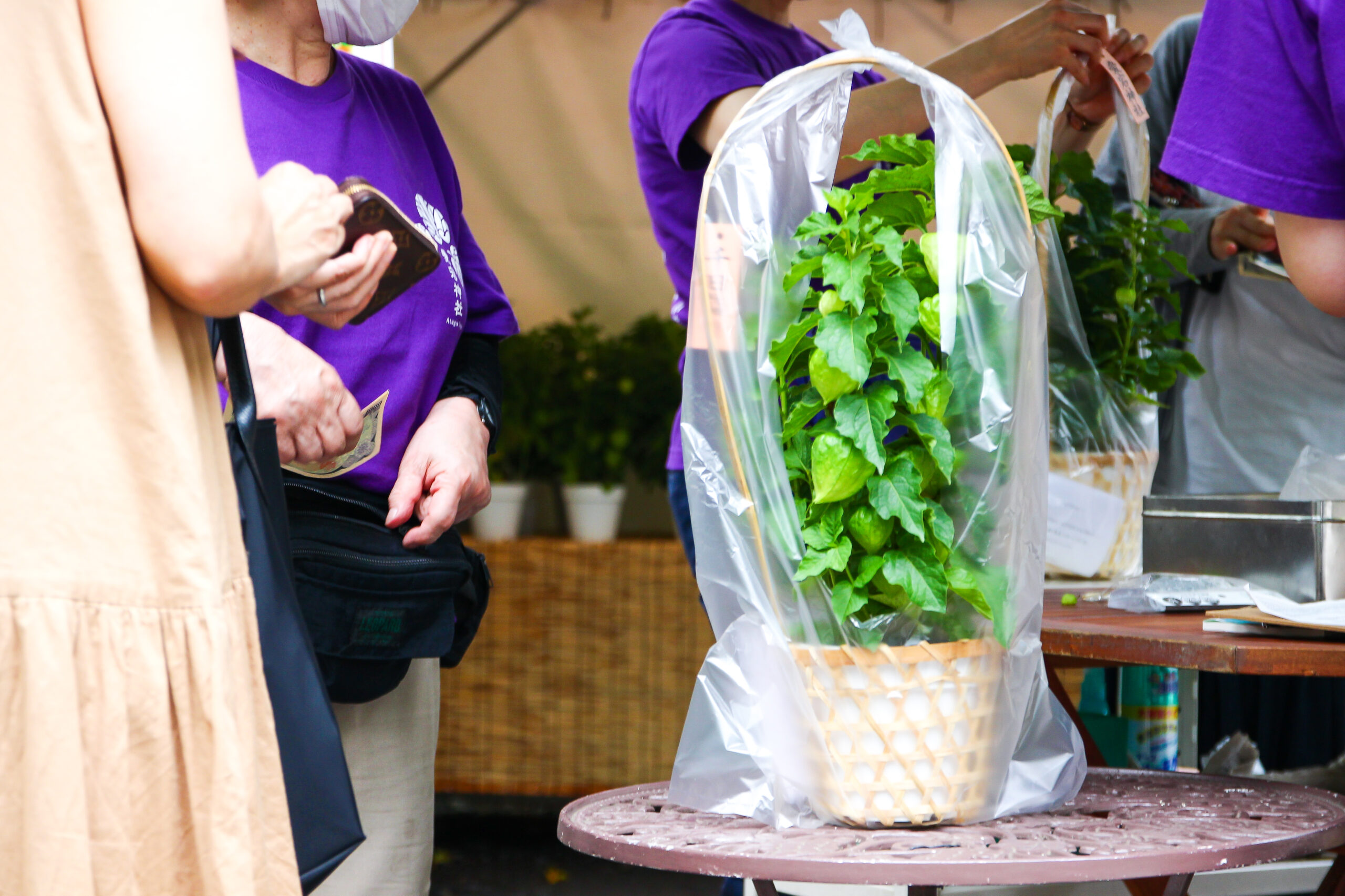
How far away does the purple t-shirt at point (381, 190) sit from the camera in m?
1.07

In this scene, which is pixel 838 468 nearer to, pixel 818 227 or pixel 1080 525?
pixel 818 227

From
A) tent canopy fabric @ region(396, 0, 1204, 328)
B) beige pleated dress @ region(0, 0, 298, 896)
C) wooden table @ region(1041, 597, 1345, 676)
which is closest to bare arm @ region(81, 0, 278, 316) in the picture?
beige pleated dress @ region(0, 0, 298, 896)

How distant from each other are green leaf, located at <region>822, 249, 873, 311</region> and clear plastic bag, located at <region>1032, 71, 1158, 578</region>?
1.93 ft

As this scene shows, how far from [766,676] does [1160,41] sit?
1.62 m

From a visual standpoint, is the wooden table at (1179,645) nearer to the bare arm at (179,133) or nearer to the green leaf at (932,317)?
the green leaf at (932,317)

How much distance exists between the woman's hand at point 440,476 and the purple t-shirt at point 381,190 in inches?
0.8

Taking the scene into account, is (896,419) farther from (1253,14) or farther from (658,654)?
(658,654)

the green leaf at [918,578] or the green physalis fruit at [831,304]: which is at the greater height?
the green physalis fruit at [831,304]

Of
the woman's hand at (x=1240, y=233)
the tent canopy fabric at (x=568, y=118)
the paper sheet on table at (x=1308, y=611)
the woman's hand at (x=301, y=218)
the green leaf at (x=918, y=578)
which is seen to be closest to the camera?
the woman's hand at (x=301, y=218)

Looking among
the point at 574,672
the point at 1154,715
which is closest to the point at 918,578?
the point at 1154,715

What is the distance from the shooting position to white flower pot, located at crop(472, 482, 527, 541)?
311 cm

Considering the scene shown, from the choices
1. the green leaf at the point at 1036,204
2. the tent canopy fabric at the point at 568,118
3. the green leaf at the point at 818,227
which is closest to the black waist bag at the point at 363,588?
the green leaf at the point at 818,227

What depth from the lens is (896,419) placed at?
910 millimetres

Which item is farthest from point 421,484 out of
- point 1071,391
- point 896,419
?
point 1071,391
